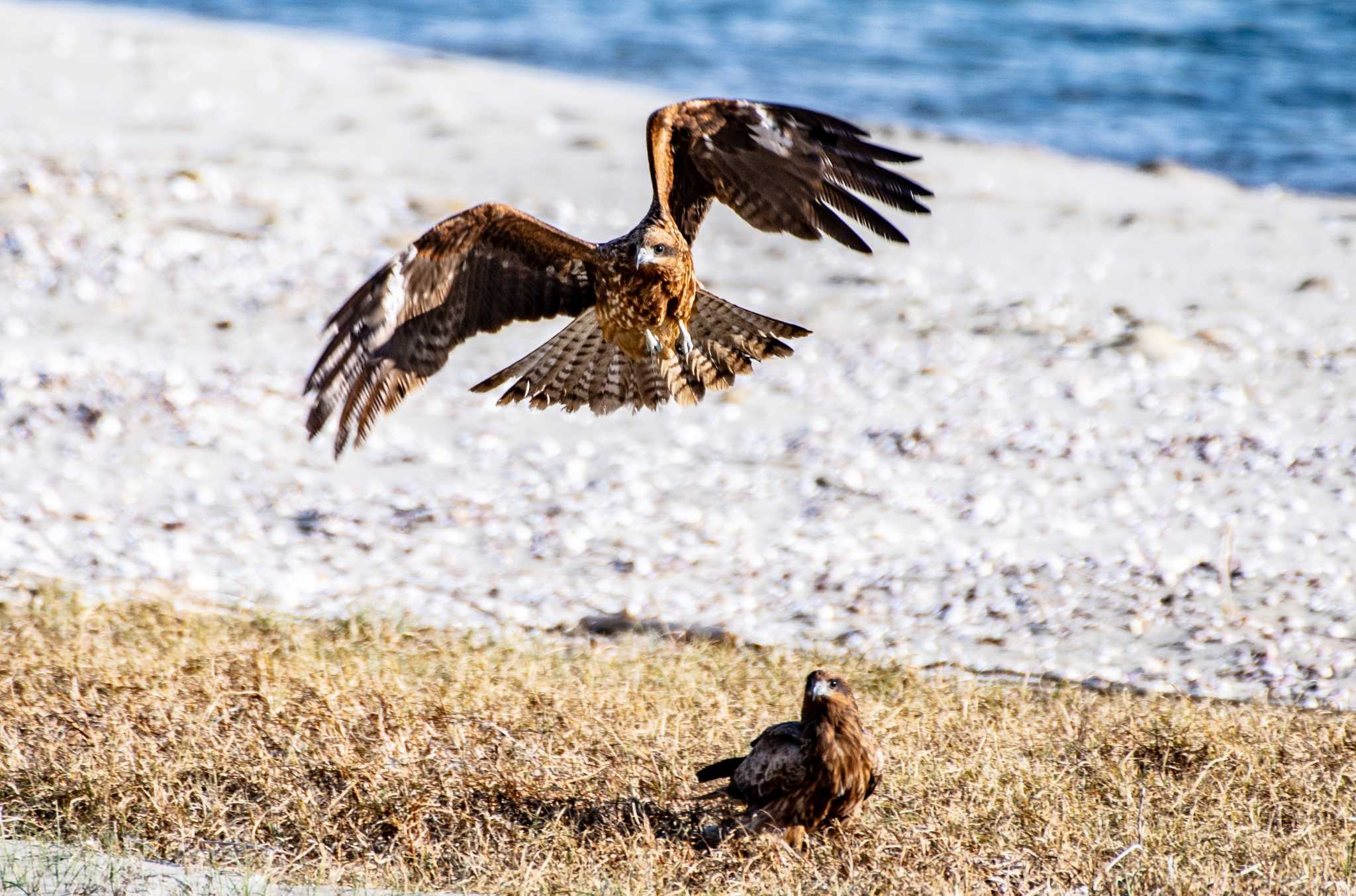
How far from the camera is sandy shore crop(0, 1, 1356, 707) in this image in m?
6.00

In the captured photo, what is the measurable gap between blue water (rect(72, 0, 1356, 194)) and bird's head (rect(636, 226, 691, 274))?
983 cm

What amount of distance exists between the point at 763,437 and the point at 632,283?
7.44 feet

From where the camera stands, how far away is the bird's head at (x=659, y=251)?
5.24 m

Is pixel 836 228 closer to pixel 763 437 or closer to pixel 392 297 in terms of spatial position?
pixel 392 297

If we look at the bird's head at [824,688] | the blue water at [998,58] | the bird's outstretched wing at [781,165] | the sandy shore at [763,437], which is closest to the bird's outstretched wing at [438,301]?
the bird's outstretched wing at [781,165]

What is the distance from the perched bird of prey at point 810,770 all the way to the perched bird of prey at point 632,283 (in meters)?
1.68

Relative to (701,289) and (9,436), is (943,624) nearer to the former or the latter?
(701,289)

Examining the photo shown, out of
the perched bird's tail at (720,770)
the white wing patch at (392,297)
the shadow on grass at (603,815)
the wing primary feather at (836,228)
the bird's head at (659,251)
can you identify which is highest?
the wing primary feather at (836,228)

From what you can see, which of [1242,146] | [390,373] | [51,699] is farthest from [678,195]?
[1242,146]

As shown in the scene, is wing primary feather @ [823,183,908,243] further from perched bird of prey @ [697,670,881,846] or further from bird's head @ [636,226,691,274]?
perched bird of prey @ [697,670,881,846]

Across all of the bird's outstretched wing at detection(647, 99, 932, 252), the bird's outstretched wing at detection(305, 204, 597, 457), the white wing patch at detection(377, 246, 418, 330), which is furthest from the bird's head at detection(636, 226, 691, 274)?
the white wing patch at detection(377, 246, 418, 330)

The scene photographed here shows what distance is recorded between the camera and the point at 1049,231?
10742 millimetres

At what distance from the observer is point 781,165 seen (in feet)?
17.8

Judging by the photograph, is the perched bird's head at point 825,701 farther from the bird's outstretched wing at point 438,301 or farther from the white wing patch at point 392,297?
the white wing patch at point 392,297
